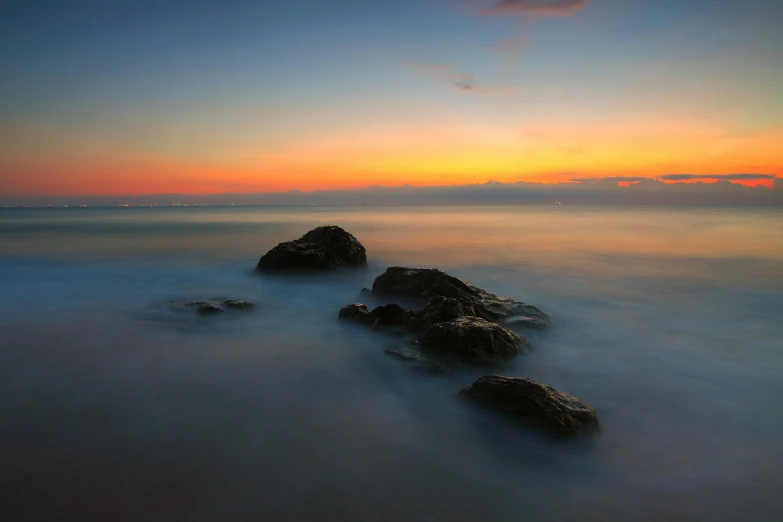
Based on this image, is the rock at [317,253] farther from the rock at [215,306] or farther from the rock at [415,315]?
the rock at [415,315]

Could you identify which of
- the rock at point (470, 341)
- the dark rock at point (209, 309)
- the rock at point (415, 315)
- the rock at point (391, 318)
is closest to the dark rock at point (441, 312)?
the rock at point (415, 315)

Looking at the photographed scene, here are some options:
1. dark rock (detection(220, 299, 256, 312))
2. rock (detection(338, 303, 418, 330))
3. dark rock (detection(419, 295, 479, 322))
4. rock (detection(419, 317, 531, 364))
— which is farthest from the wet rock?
rock (detection(419, 317, 531, 364))

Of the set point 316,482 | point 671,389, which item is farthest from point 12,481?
point 671,389

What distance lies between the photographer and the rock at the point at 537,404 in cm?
384

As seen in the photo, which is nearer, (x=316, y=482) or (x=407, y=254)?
(x=316, y=482)

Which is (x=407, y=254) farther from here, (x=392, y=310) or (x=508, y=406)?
(x=508, y=406)

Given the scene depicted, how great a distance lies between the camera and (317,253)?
12055 millimetres

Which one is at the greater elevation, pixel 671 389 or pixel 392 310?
pixel 392 310

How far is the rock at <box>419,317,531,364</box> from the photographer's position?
17.7ft

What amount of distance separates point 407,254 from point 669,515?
53.1 ft

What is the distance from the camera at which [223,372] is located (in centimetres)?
537

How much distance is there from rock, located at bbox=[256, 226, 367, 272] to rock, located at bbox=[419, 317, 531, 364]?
671 cm

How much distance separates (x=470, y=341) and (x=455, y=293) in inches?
97.4

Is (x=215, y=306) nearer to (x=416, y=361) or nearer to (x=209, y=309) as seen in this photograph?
(x=209, y=309)
